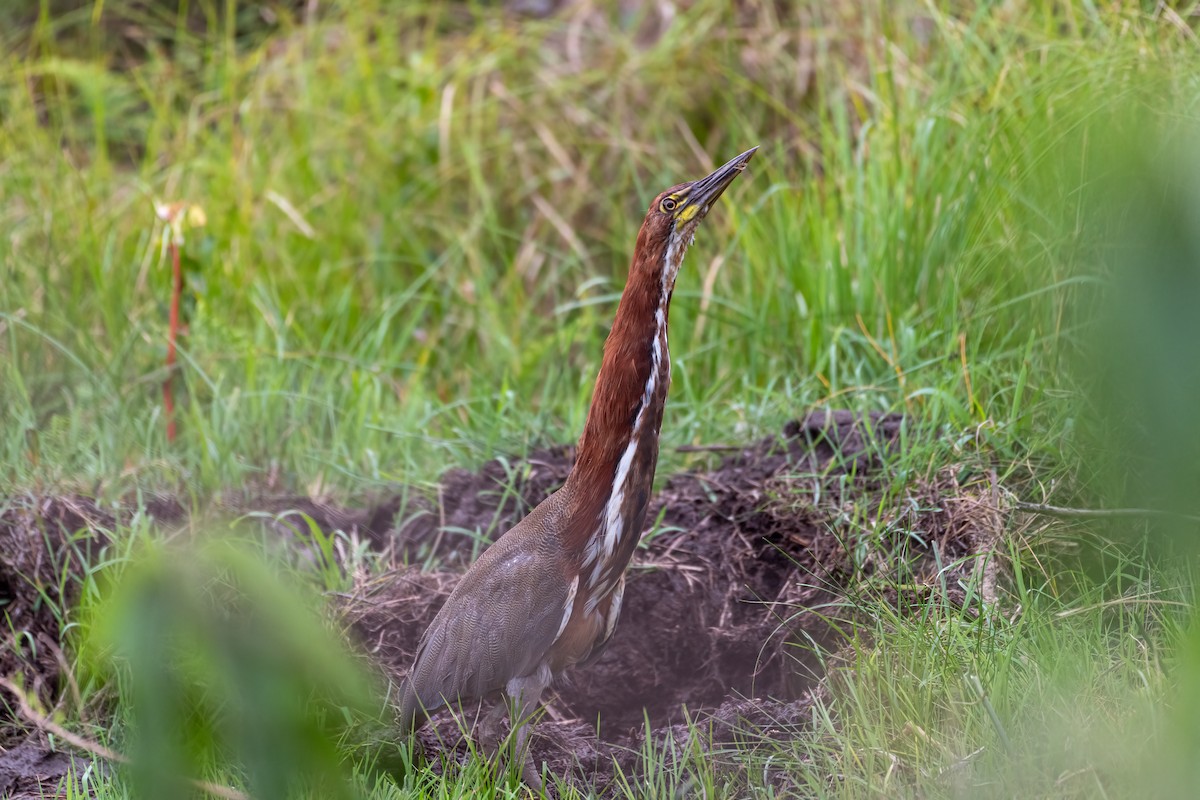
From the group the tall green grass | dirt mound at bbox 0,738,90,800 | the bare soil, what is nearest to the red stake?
the tall green grass

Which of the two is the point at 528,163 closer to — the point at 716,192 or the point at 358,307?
the point at 358,307

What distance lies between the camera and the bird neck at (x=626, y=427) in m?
2.99

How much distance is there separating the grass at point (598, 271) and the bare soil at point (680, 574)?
0.13m

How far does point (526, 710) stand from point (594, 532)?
463mm

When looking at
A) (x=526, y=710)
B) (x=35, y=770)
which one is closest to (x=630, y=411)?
(x=526, y=710)

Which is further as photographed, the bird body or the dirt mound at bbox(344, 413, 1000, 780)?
the dirt mound at bbox(344, 413, 1000, 780)

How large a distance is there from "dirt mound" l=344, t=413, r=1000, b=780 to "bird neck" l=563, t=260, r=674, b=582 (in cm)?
46

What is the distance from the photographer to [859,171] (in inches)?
199

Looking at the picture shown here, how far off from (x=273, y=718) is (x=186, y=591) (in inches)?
5.0

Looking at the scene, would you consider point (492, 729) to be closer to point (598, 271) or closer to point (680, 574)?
point (680, 574)

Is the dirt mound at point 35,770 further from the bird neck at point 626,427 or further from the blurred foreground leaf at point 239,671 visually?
the blurred foreground leaf at point 239,671

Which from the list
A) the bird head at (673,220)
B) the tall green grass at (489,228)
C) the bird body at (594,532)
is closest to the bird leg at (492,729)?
the bird body at (594,532)

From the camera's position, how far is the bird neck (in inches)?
118

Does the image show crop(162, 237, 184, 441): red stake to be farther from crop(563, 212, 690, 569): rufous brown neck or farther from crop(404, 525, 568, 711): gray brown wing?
crop(563, 212, 690, 569): rufous brown neck
